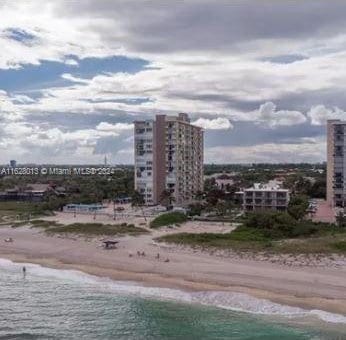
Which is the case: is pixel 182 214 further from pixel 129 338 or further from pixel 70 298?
pixel 129 338

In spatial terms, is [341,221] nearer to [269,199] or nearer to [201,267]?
[269,199]

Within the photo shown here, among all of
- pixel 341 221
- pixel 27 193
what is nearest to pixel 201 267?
pixel 341 221

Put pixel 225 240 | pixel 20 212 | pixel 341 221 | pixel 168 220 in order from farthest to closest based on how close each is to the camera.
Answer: pixel 20 212 < pixel 168 220 < pixel 341 221 < pixel 225 240

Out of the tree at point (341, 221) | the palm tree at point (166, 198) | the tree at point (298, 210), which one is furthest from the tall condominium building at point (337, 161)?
the palm tree at point (166, 198)

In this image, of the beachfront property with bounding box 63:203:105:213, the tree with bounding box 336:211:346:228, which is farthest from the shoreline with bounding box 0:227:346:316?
the beachfront property with bounding box 63:203:105:213

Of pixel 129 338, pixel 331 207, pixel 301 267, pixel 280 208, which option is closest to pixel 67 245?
pixel 301 267

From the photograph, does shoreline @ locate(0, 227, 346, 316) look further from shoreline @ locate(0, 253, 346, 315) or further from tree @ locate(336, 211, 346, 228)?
tree @ locate(336, 211, 346, 228)
